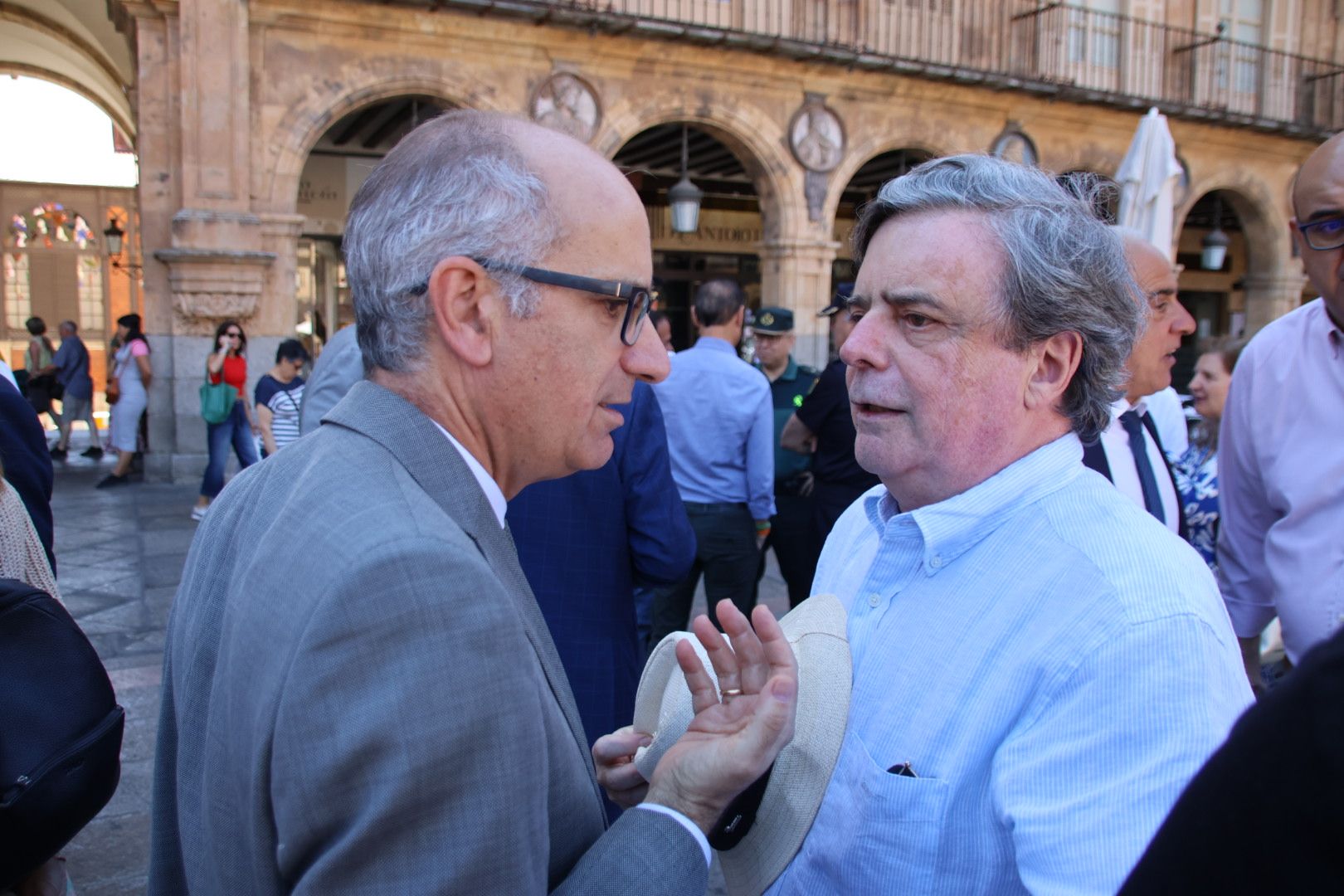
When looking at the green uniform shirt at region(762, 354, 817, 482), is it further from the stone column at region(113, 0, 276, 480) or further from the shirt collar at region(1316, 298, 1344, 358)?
the stone column at region(113, 0, 276, 480)

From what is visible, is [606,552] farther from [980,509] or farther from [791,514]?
[791,514]

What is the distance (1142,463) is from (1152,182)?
427 centimetres

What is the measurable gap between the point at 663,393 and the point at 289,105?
7.80 meters

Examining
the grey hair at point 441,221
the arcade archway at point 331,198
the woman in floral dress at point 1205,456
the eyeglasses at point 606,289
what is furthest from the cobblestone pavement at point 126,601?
the arcade archway at point 331,198

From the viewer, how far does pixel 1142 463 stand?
268 cm

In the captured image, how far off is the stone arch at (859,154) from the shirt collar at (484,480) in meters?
12.1

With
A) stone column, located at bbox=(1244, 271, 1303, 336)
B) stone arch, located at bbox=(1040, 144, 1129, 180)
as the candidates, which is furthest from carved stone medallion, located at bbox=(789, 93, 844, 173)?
stone column, located at bbox=(1244, 271, 1303, 336)

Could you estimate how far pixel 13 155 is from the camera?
25406 mm

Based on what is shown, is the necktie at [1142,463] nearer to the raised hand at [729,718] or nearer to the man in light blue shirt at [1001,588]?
the man in light blue shirt at [1001,588]

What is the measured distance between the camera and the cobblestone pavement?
3338mm

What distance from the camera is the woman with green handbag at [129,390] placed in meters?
10.3

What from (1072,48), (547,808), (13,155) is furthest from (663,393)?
(13,155)

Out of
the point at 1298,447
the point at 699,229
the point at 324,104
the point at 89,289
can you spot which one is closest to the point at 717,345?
the point at 1298,447

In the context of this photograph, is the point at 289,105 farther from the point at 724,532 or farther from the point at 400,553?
the point at 400,553
